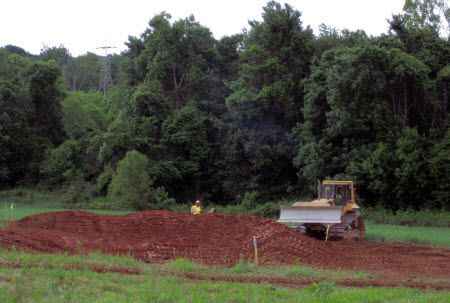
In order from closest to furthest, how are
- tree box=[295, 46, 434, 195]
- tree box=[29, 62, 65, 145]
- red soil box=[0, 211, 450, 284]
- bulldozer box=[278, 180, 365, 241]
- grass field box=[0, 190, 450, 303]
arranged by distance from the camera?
grass field box=[0, 190, 450, 303] → red soil box=[0, 211, 450, 284] → bulldozer box=[278, 180, 365, 241] → tree box=[295, 46, 434, 195] → tree box=[29, 62, 65, 145]

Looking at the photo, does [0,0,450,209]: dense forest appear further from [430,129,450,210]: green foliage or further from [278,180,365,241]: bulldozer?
[278,180,365,241]: bulldozer

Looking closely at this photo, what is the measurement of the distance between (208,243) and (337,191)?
11204 mm

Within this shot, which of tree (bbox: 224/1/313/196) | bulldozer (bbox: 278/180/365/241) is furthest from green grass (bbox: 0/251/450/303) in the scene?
tree (bbox: 224/1/313/196)

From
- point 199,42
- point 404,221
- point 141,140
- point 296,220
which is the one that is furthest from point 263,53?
point 296,220

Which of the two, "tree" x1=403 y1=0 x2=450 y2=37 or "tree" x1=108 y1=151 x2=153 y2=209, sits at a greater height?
"tree" x1=403 y1=0 x2=450 y2=37

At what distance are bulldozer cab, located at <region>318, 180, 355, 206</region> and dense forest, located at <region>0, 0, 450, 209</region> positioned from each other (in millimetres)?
15489

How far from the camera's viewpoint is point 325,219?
26.8m

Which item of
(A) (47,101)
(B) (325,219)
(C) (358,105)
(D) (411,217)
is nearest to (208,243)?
(B) (325,219)

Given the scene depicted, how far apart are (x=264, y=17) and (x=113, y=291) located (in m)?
48.9

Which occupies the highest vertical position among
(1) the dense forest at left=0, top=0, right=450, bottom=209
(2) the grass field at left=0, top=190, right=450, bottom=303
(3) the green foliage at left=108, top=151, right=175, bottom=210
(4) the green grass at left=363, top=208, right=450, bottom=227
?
(1) the dense forest at left=0, top=0, right=450, bottom=209

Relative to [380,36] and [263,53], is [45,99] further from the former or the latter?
[380,36]

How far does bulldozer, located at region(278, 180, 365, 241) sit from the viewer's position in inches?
1055

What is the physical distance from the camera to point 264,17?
193ft

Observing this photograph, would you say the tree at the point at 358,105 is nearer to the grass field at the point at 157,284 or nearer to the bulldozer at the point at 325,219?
the bulldozer at the point at 325,219
